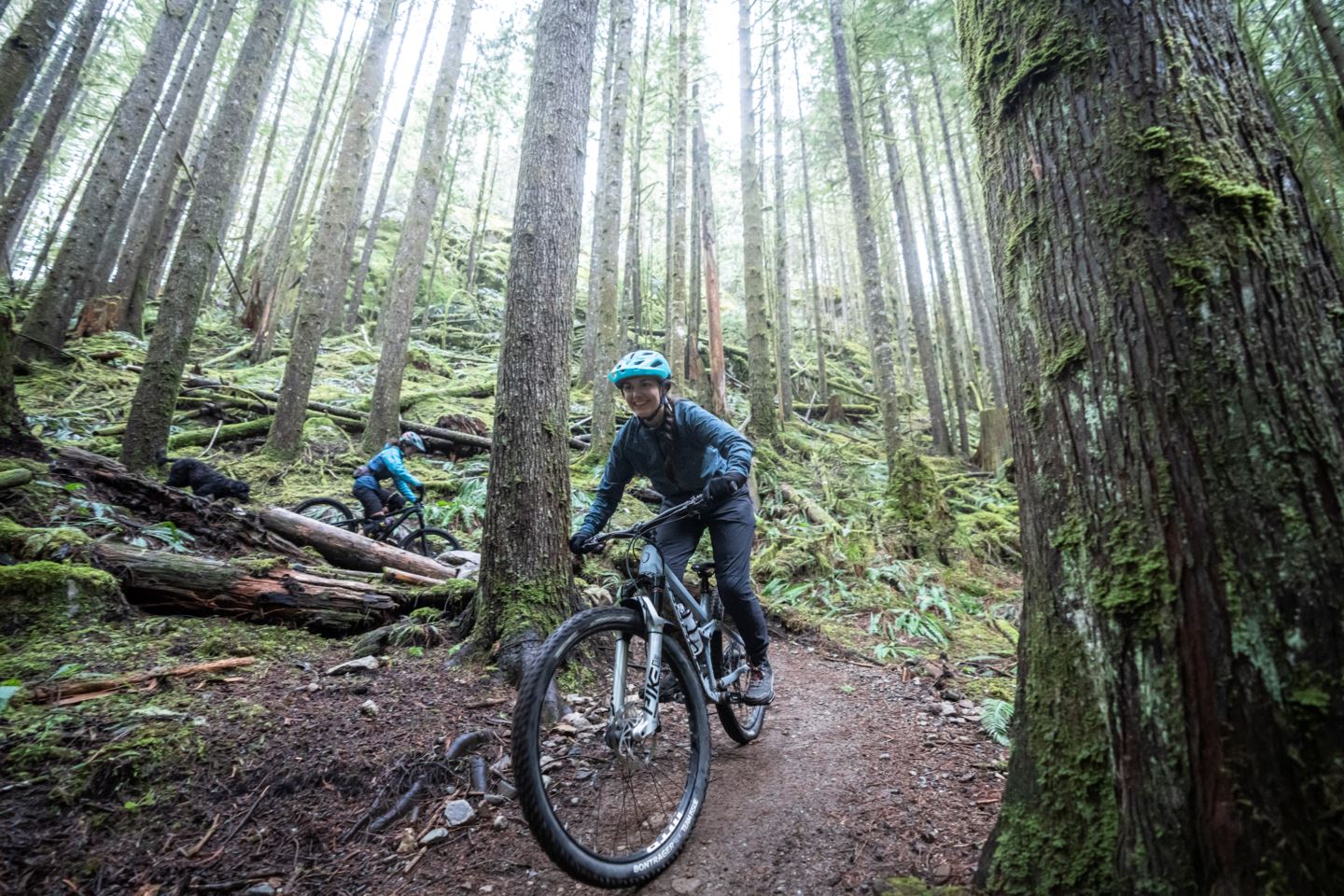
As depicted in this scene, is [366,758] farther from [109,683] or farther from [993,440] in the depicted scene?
[993,440]

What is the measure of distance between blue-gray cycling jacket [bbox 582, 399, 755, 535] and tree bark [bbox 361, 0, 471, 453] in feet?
27.5

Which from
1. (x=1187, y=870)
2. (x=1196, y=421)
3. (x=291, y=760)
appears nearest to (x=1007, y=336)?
(x=1196, y=421)

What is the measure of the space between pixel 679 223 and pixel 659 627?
11695mm

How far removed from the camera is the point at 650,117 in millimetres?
21953

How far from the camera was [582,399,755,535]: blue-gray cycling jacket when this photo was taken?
12.2ft

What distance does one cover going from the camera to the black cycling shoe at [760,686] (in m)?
3.89

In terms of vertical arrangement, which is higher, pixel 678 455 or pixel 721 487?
pixel 678 455

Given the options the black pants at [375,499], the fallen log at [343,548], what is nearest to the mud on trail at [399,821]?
the fallen log at [343,548]

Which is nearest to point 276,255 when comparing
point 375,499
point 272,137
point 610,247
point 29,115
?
point 272,137

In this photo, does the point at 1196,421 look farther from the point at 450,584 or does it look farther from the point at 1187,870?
the point at 450,584

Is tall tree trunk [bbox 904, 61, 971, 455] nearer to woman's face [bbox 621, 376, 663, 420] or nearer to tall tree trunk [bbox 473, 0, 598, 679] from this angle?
tall tree trunk [bbox 473, 0, 598, 679]

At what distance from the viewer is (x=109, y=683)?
10.8ft

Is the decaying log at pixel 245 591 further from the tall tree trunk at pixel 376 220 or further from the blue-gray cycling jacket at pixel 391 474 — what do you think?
the tall tree trunk at pixel 376 220

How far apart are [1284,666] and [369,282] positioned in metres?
25.8
